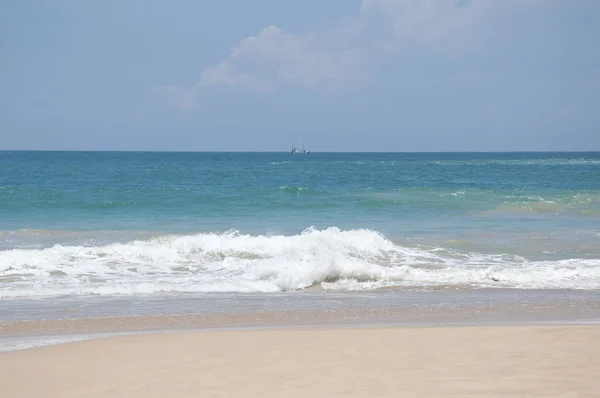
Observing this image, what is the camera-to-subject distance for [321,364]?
258 inches

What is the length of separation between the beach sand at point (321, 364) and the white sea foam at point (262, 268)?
3.65m

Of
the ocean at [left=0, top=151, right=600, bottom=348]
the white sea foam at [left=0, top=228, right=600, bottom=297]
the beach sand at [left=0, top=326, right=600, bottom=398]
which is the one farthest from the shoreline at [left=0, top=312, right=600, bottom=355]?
the white sea foam at [left=0, top=228, right=600, bottom=297]

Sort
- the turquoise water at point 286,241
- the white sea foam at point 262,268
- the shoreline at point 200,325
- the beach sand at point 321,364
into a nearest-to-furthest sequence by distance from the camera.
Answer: the beach sand at point 321,364 → the shoreline at point 200,325 → the white sea foam at point 262,268 → the turquoise water at point 286,241

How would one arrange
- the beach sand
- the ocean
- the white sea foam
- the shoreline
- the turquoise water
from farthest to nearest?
the turquoise water, the white sea foam, the ocean, the shoreline, the beach sand

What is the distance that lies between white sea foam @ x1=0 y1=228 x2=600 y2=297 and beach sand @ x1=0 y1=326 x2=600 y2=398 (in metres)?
3.65

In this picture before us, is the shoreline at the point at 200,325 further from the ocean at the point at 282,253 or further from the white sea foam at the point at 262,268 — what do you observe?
the white sea foam at the point at 262,268

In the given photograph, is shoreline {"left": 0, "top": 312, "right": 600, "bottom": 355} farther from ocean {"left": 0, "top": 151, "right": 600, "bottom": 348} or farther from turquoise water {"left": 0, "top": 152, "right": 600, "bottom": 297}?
turquoise water {"left": 0, "top": 152, "right": 600, "bottom": 297}

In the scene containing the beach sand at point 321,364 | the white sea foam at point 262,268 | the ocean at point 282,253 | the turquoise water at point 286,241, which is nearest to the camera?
the beach sand at point 321,364

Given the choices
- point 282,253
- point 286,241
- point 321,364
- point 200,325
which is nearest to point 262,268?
point 282,253

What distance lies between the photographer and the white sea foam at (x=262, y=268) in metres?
11.6

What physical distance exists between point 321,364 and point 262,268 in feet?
19.4

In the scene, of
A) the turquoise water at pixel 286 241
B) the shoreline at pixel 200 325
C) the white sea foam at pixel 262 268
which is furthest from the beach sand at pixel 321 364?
the turquoise water at pixel 286 241

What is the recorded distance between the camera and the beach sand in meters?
5.83

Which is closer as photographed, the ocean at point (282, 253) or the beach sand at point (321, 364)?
the beach sand at point (321, 364)
